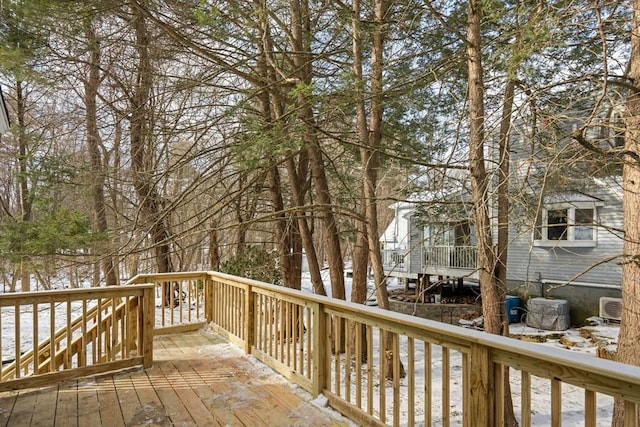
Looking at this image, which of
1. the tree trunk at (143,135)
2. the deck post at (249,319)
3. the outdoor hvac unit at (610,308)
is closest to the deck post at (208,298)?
the tree trunk at (143,135)

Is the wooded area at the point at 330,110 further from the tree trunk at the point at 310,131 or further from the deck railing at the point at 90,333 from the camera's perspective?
the deck railing at the point at 90,333

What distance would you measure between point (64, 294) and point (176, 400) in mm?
1376

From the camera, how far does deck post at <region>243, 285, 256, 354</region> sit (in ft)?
14.9

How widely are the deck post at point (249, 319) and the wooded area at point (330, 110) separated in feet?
4.90

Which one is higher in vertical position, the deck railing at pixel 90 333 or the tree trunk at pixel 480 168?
the tree trunk at pixel 480 168

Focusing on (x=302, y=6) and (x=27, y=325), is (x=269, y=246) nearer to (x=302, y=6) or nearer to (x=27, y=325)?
(x=302, y=6)

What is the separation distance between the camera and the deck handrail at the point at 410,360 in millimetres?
1675

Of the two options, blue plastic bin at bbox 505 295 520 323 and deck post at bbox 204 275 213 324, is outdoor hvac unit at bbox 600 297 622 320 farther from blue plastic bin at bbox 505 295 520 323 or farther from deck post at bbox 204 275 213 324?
deck post at bbox 204 275 213 324

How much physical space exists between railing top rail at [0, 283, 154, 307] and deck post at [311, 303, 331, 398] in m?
1.83

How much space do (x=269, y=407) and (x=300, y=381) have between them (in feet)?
1.44

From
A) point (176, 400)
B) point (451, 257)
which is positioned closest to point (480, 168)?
point (176, 400)

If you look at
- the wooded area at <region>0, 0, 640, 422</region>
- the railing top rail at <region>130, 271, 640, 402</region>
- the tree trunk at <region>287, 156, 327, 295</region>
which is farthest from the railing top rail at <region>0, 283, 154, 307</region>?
the tree trunk at <region>287, 156, 327, 295</region>

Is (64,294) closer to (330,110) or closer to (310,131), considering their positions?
(310,131)

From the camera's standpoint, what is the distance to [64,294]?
364cm
